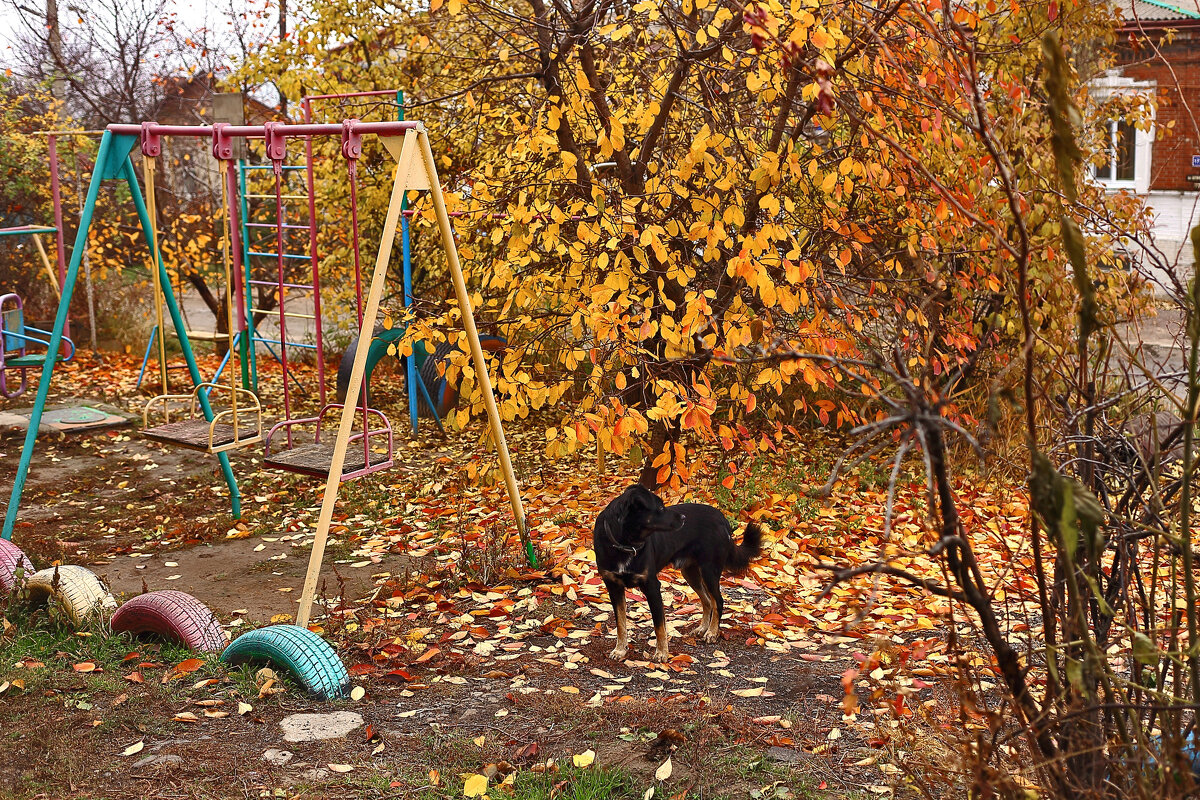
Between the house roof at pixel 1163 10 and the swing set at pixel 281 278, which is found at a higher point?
the house roof at pixel 1163 10

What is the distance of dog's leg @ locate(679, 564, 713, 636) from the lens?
14.8 ft

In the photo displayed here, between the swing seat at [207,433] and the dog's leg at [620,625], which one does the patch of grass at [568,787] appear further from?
the swing seat at [207,433]

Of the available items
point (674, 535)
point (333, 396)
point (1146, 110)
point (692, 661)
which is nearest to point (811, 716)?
point (692, 661)

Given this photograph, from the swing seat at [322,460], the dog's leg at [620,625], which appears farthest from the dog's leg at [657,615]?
the swing seat at [322,460]

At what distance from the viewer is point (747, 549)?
15.2 ft

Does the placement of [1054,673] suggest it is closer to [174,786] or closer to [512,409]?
[174,786]

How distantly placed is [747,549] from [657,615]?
24.6 inches

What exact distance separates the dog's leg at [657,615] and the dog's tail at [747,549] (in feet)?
1.62

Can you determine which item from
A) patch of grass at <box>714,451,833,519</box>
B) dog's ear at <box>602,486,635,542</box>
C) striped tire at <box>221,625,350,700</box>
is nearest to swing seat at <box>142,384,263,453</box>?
striped tire at <box>221,625,350,700</box>

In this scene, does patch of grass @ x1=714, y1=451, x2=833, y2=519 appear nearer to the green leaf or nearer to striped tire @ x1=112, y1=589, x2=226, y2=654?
striped tire @ x1=112, y1=589, x2=226, y2=654

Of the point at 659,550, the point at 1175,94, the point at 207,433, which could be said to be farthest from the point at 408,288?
the point at 1175,94

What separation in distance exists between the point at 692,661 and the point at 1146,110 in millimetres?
5730

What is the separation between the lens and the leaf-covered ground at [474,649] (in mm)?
3352

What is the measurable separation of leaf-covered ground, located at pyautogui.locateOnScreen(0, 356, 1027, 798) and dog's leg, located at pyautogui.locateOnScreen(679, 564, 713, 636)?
0.10 meters
